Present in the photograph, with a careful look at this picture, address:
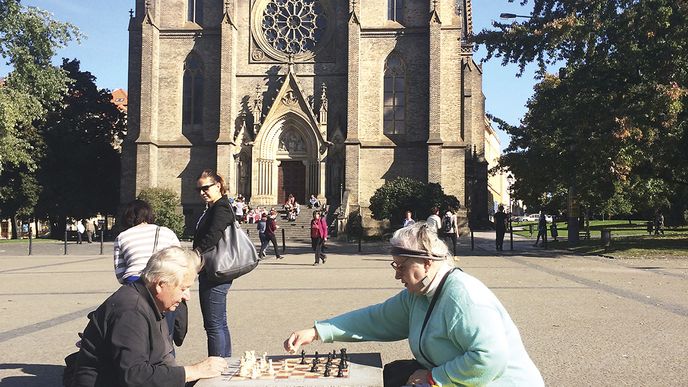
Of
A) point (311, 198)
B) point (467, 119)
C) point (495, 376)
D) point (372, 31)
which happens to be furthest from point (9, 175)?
point (495, 376)

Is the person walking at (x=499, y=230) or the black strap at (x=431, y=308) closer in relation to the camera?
the black strap at (x=431, y=308)

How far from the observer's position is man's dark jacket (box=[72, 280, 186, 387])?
3.09 m

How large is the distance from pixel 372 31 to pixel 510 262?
2210 centimetres

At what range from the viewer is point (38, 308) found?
9.84 metres

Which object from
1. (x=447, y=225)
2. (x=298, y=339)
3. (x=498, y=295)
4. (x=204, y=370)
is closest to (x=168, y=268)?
(x=204, y=370)

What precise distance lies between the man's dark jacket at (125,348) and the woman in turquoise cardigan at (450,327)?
72 cm

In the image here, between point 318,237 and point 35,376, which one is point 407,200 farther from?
point 35,376

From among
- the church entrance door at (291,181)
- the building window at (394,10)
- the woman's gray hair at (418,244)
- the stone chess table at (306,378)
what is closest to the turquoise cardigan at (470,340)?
the woman's gray hair at (418,244)

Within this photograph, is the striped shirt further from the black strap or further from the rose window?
the rose window

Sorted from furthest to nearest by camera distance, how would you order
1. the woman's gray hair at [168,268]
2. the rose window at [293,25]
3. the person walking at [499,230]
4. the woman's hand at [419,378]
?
1. the rose window at [293,25]
2. the person walking at [499,230]
3. the woman's gray hair at [168,268]
4. the woman's hand at [419,378]

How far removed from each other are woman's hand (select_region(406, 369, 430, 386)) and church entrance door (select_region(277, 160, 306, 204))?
35629 mm

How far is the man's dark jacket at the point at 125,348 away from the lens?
309cm

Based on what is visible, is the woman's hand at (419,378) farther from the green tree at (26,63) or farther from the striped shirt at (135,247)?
the green tree at (26,63)

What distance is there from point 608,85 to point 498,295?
13.1 m
